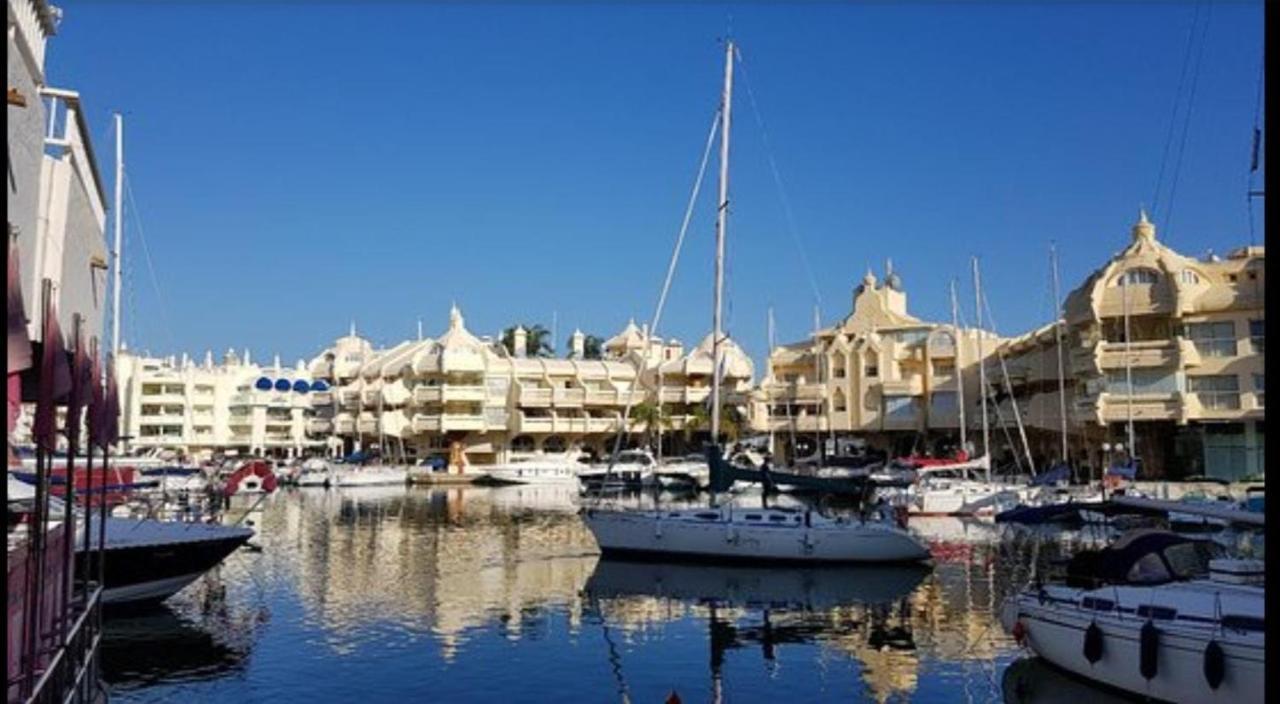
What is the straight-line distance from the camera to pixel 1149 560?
1931cm

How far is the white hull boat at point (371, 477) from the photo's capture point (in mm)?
81750

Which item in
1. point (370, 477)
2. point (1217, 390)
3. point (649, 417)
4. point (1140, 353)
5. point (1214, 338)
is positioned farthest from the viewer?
point (649, 417)

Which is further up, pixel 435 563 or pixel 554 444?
pixel 554 444

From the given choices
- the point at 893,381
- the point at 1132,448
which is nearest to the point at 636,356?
the point at 893,381

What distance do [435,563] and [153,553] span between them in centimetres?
1163

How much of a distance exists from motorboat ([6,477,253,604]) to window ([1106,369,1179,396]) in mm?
50154

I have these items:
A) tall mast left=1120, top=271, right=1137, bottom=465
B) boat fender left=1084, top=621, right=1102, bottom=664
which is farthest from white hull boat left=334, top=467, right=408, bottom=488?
boat fender left=1084, top=621, right=1102, bottom=664

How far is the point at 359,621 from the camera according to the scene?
83.1 ft

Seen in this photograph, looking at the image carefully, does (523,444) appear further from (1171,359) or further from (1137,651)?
(1137,651)

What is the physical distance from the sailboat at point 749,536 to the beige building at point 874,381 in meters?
44.6

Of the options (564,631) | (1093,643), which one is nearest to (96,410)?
(564,631)

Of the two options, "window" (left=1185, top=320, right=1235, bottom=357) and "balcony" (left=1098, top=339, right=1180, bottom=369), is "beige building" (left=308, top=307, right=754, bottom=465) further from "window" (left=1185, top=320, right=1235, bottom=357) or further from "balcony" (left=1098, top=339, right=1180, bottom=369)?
"window" (left=1185, top=320, right=1235, bottom=357)

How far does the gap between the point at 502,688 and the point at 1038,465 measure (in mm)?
67427

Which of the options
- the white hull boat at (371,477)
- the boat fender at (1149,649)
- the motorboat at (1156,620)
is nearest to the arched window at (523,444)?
the white hull boat at (371,477)
